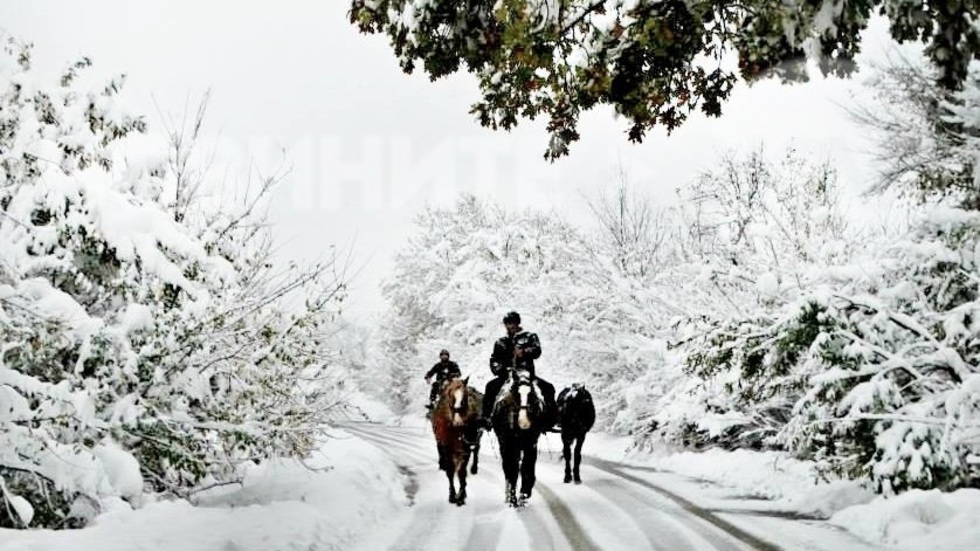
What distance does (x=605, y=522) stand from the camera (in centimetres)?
930

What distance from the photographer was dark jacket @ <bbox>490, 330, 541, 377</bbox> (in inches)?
442

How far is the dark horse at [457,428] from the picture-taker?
37.4ft

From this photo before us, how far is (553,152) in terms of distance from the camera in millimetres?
6859

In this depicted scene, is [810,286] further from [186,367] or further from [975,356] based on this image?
[186,367]

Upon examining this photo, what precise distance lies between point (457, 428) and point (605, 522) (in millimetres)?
3077


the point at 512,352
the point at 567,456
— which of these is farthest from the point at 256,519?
the point at 567,456

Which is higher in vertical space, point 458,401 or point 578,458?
point 458,401

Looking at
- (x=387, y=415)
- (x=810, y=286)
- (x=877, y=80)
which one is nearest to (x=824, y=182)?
(x=877, y=80)

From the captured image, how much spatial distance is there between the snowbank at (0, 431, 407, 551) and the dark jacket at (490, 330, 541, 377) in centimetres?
249

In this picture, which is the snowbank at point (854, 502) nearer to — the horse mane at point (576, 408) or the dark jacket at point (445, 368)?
the horse mane at point (576, 408)

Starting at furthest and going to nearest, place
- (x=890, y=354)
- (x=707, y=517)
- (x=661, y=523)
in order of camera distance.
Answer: (x=707, y=517) → (x=661, y=523) → (x=890, y=354)

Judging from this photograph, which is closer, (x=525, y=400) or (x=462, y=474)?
(x=525, y=400)

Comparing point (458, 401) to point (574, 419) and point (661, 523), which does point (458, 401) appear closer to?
point (574, 419)

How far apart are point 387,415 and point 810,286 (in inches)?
1680
